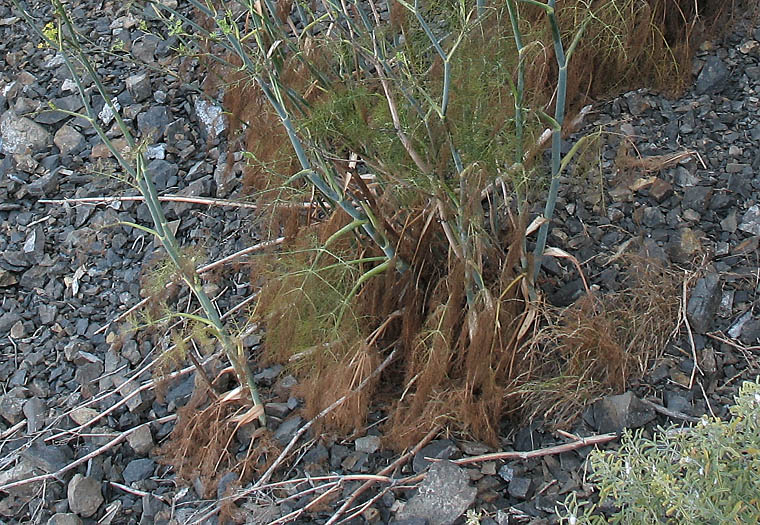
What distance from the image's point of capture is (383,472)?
207 cm

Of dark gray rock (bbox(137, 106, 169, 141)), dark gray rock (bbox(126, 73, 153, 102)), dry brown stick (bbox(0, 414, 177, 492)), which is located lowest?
dry brown stick (bbox(0, 414, 177, 492))

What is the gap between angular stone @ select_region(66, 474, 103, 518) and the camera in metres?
2.15

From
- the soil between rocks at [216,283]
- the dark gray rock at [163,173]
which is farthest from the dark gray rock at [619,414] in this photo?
the dark gray rock at [163,173]

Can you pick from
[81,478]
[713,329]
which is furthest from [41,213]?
[713,329]

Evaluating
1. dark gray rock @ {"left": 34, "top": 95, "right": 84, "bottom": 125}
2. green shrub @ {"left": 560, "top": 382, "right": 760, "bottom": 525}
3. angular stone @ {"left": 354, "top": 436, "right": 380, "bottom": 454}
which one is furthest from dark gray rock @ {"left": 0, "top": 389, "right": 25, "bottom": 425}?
green shrub @ {"left": 560, "top": 382, "right": 760, "bottom": 525}

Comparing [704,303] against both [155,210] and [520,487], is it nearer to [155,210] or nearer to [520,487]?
[520,487]

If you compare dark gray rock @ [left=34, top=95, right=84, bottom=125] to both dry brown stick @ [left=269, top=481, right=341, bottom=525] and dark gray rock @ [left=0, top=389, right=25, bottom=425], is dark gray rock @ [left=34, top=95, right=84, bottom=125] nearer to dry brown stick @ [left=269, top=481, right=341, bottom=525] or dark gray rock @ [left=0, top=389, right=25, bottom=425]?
dark gray rock @ [left=0, top=389, right=25, bottom=425]

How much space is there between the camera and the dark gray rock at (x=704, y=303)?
2.20 metres

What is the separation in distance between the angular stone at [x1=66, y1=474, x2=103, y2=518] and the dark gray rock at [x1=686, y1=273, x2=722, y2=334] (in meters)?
1.47

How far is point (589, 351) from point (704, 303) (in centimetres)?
33

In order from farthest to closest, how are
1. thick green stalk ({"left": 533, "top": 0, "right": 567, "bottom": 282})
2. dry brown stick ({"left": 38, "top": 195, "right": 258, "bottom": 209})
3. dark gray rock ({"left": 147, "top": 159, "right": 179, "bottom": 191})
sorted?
dark gray rock ({"left": 147, "top": 159, "right": 179, "bottom": 191})
dry brown stick ({"left": 38, "top": 195, "right": 258, "bottom": 209})
thick green stalk ({"left": 533, "top": 0, "right": 567, "bottom": 282})

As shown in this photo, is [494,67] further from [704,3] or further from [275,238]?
[704,3]

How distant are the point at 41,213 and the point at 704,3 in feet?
7.33

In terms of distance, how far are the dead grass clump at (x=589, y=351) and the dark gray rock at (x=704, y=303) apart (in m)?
0.04
